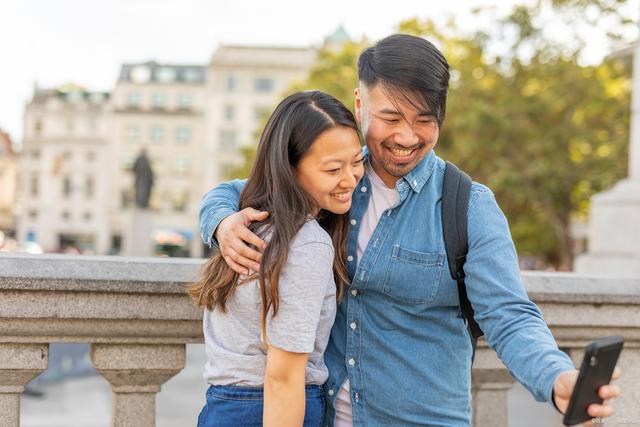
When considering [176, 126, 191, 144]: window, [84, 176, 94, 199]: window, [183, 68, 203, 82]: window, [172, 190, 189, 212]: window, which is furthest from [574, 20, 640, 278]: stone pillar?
[84, 176, 94, 199]: window

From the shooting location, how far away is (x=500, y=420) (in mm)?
3066

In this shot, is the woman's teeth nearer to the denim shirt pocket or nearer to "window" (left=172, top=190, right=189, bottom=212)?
the denim shirt pocket

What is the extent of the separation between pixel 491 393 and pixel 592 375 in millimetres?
1533

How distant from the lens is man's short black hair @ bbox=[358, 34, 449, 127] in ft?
6.89

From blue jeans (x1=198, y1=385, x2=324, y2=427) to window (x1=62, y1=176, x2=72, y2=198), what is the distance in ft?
214

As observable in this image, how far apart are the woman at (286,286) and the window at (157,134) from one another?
61231mm

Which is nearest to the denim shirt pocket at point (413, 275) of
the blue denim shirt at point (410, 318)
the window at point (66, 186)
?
the blue denim shirt at point (410, 318)

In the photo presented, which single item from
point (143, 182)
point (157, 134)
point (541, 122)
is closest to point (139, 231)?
point (143, 182)

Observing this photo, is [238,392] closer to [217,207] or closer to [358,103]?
[217,207]

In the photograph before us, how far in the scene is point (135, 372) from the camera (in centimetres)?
267

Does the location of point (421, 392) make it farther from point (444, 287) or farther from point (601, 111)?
point (601, 111)

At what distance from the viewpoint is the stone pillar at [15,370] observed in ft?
8.31

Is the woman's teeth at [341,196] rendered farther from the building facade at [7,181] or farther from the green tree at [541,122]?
the building facade at [7,181]

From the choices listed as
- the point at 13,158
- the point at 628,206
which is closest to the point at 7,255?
the point at 628,206
